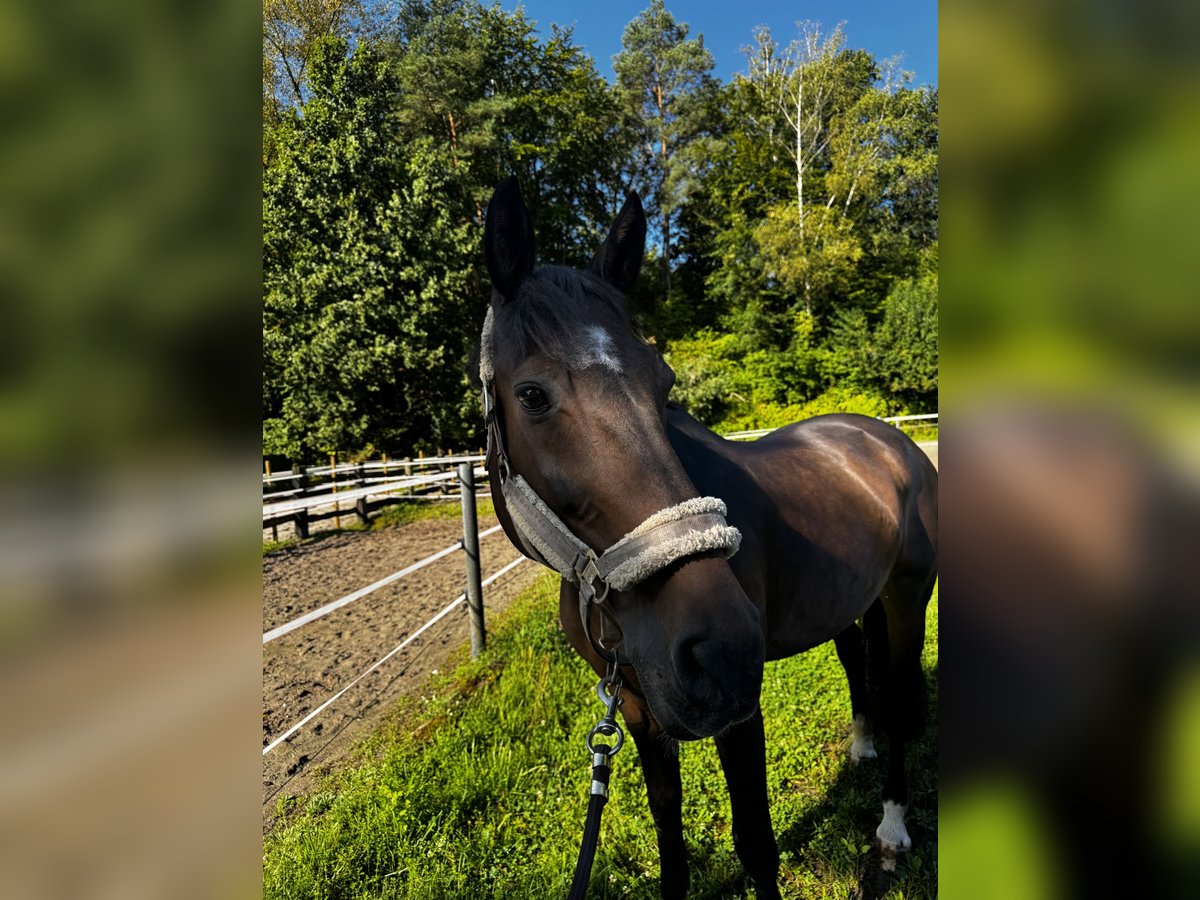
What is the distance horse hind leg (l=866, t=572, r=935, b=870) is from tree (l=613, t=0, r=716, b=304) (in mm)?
22063

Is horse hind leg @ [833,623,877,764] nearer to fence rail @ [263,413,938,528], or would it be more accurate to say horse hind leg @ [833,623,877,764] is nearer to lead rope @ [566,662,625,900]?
lead rope @ [566,662,625,900]

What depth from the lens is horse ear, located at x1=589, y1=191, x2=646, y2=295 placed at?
6.01 feet

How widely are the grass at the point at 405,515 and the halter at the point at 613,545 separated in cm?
917

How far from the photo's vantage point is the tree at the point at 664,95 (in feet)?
73.6

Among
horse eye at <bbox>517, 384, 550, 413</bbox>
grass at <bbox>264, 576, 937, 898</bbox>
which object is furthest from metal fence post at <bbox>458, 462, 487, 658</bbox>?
horse eye at <bbox>517, 384, 550, 413</bbox>

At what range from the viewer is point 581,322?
58.8 inches

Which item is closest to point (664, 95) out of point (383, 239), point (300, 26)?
point (383, 239)

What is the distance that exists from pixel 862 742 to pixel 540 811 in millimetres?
1843

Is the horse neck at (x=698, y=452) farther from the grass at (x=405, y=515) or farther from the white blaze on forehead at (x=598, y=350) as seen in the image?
the grass at (x=405, y=515)
